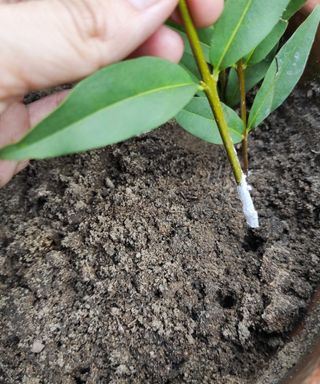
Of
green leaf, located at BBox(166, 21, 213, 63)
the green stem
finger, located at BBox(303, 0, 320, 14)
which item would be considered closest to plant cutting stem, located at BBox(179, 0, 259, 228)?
the green stem

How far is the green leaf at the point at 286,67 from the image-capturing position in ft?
2.83

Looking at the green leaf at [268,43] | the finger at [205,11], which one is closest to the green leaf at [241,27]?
the finger at [205,11]

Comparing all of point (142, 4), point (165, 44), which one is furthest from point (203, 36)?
point (142, 4)

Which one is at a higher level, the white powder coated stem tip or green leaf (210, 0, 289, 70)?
green leaf (210, 0, 289, 70)

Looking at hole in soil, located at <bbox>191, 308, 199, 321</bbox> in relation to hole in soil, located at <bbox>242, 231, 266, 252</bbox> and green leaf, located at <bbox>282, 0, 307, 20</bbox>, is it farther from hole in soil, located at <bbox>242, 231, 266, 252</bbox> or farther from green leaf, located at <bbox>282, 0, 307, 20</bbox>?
green leaf, located at <bbox>282, 0, 307, 20</bbox>

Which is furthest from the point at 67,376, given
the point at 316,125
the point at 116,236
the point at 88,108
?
the point at 316,125

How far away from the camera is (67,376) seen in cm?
86

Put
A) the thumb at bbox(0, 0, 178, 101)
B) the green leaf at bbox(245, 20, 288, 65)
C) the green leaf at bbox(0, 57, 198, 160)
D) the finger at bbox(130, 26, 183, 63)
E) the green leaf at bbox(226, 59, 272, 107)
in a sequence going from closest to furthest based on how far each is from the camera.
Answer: the green leaf at bbox(0, 57, 198, 160)
the thumb at bbox(0, 0, 178, 101)
the finger at bbox(130, 26, 183, 63)
the green leaf at bbox(245, 20, 288, 65)
the green leaf at bbox(226, 59, 272, 107)

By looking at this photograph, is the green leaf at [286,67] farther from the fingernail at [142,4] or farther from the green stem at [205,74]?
the fingernail at [142,4]

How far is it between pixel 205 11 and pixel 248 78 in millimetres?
308

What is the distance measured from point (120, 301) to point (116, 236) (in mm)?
125

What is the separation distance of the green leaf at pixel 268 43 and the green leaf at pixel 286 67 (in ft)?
0.11

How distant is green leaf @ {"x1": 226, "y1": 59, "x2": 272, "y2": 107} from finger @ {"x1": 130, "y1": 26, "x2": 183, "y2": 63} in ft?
0.76

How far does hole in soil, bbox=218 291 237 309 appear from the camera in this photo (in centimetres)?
90
